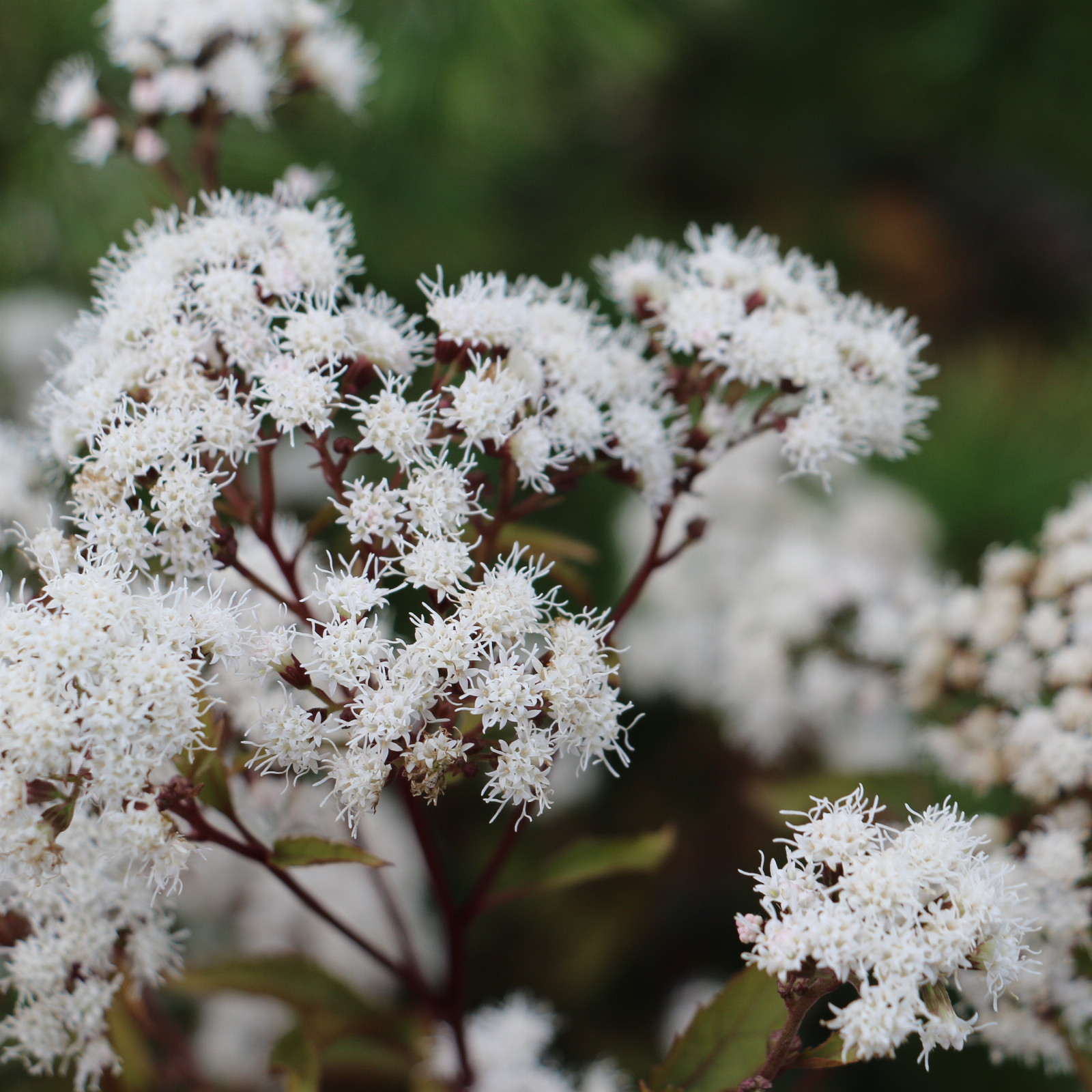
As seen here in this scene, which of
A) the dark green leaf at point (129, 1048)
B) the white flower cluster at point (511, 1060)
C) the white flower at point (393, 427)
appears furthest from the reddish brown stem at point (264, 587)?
the white flower cluster at point (511, 1060)

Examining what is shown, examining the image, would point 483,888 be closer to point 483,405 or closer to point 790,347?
point 483,405

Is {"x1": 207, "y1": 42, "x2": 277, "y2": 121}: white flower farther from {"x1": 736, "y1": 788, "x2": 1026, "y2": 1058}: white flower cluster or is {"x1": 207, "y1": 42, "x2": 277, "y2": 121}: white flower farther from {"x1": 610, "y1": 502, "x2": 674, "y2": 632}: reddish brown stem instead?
{"x1": 736, "y1": 788, "x2": 1026, "y2": 1058}: white flower cluster

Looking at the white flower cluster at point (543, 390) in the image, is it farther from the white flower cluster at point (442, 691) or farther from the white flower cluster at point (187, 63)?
the white flower cluster at point (187, 63)

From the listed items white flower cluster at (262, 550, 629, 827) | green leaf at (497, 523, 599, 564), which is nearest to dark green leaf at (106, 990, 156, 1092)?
white flower cluster at (262, 550, 629, 827)

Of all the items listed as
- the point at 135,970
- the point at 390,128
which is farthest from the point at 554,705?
the point at 390,128

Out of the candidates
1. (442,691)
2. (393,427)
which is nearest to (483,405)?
(393,427)
